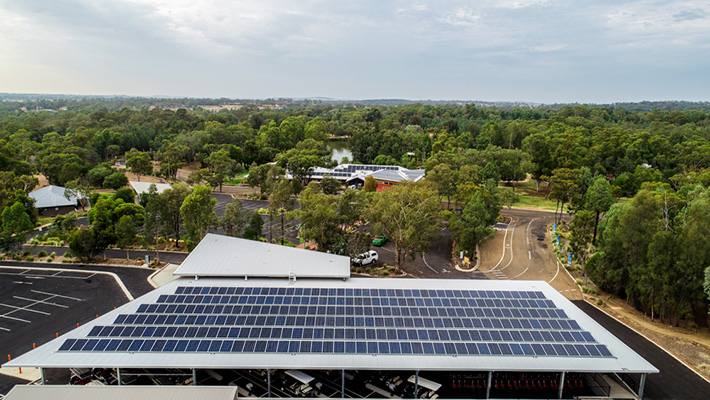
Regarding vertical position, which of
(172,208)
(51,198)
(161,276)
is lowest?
(161,276)

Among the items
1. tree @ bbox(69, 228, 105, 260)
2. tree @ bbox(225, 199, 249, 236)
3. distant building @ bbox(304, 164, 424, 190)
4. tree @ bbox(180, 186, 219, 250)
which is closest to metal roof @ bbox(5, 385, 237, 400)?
tree @ bbox(180, 186, 219, 250)

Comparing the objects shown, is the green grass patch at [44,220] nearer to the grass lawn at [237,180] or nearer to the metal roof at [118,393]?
the grass lawn at [237,180]

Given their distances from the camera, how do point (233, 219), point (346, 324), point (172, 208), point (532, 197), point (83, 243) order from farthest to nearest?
1. point (532, 197)
2. point (172, 208)
3. point (233, 219)
4. point (83, 243)
5. point (346, 324)

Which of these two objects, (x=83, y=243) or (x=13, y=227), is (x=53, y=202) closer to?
(x=13, y=227)

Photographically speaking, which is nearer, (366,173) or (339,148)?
(366,173)

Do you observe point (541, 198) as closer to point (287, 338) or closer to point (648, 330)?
point (648, 330)

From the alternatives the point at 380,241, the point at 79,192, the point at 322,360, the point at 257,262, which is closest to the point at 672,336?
the point at 322,360

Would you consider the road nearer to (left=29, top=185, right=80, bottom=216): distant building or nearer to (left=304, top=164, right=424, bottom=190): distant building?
(left=304, top=164, right=424, bottom=190): distant building
